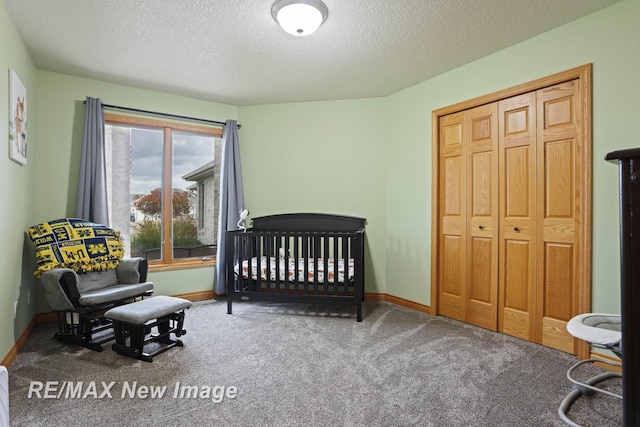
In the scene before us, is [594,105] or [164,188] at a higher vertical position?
[594,105]

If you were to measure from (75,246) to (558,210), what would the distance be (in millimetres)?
3755

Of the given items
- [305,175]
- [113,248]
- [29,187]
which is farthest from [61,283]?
[305,175]

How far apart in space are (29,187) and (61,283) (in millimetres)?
1050

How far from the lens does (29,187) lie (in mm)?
2928

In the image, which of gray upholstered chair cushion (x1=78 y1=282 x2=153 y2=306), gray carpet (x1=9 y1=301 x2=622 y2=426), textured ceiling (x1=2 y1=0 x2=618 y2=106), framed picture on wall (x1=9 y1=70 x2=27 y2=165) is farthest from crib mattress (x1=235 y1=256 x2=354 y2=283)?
framed picture on wall (x1=9 y1=70 x2=27 y2=165)

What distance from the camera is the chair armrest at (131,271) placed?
3014mm

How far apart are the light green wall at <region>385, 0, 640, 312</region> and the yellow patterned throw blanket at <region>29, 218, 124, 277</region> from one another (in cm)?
286

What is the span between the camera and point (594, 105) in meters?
2.28

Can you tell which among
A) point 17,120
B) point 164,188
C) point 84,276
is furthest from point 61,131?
point 84,276

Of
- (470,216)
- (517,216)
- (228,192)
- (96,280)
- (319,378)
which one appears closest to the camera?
(319,378)

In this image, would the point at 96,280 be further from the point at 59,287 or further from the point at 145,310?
the point at 145,310

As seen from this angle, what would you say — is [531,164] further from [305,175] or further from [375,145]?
[305,175]

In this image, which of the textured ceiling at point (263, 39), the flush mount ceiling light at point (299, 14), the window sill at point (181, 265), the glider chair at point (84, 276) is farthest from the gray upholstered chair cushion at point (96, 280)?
the flush mount ceiling light at point (299, 14)

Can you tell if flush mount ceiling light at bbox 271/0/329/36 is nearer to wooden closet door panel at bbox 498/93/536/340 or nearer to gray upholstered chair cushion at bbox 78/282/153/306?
wooden closet door panel at bbox 498/93/536/340
